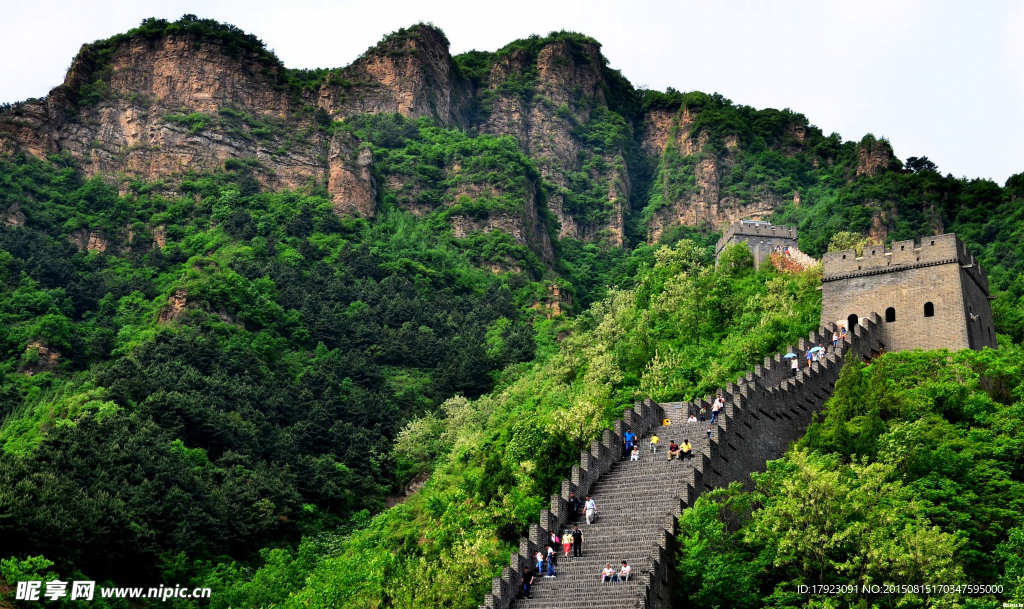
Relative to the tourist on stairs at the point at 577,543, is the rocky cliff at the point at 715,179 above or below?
above

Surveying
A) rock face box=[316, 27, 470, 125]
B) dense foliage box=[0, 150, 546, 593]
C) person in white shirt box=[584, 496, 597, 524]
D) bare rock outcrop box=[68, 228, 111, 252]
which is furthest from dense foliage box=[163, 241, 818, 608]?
rock face box=[316, 27, 470, 125]

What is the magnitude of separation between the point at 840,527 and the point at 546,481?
39.6ft

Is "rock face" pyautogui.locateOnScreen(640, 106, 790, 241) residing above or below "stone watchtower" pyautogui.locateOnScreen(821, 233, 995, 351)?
above

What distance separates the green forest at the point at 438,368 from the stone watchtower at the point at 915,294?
2.03m

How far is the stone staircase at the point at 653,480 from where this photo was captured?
1458 inches

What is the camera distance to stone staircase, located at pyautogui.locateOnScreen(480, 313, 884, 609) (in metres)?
37.0

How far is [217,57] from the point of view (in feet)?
458

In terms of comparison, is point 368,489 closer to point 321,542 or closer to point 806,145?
point 321,542

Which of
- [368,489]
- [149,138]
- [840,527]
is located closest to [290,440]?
[368,489]

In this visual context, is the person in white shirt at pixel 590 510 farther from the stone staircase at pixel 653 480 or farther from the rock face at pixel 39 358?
the rock face at pixel 39 358

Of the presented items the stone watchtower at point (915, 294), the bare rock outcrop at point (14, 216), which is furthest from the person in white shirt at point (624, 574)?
the bare rock outcrop at point (14, 216)

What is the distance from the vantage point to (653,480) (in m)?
42.5

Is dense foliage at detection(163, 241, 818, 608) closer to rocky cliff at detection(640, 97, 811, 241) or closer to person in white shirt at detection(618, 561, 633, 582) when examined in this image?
person in white shirt at detection(618, 561, 633, 582)

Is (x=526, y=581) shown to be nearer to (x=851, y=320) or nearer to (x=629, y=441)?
(x=629, y=441)
